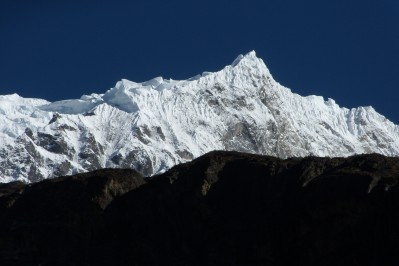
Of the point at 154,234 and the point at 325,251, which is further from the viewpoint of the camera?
the point at 154,234

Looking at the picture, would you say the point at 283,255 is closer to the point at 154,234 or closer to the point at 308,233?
the point at 308,233

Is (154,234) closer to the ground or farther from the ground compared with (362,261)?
farther from the ground

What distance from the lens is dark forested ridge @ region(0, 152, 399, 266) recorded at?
216 ft

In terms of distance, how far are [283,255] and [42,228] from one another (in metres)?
14.0

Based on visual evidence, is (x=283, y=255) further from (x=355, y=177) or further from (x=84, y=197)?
(x=84, y=197)

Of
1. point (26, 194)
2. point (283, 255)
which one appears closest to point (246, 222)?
point (283, 255)

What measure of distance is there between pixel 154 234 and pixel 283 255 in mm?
7919

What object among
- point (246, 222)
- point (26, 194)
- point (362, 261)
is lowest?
point (362, 261)

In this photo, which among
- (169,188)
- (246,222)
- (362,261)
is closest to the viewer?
(362,261)

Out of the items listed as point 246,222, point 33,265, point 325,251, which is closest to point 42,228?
point 33,265

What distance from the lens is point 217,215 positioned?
237 feet

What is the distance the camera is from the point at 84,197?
75875 mm

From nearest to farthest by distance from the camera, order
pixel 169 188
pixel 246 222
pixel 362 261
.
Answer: pixel 362 261 → pixel 246 222 → pixel 169 188

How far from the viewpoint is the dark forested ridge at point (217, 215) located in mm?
65938
